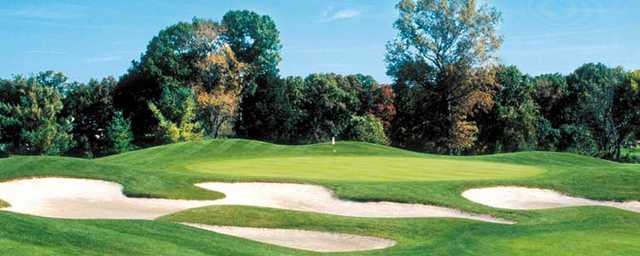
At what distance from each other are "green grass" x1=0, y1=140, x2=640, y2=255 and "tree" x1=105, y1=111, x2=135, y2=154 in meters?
21.9

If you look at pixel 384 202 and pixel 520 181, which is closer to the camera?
pixel 384 202

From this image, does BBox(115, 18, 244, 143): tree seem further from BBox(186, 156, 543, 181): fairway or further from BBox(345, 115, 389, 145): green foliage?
BBox(186, 156, 543, 181): fairway

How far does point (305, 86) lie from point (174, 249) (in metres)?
58.5

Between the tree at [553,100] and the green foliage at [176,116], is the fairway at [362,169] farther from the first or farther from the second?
the tree at [553,100]

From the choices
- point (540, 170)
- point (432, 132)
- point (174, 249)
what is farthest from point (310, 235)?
point (432, 132)

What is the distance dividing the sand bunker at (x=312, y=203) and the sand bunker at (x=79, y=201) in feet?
4.75

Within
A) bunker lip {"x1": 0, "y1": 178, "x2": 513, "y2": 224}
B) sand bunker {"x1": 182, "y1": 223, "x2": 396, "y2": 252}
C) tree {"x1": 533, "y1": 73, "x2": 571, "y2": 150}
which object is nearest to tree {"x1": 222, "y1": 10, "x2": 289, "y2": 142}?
tree {"x1": 533, "y1": 73, "x2": 571, "y2": 150}

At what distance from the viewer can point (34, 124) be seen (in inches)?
1864

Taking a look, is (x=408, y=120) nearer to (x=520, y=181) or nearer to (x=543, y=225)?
(x=520, y=181)

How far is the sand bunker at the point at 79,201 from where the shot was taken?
15.8 meters

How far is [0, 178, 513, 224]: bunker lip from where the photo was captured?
1641cm

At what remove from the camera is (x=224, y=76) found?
181 ft

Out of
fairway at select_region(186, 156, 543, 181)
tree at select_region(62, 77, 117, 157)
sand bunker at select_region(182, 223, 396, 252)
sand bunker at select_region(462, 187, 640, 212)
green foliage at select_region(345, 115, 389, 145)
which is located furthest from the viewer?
green foliage at select_region(345, 115, 389, 145)

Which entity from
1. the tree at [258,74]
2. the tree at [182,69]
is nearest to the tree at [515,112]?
the tree at [258,74]
